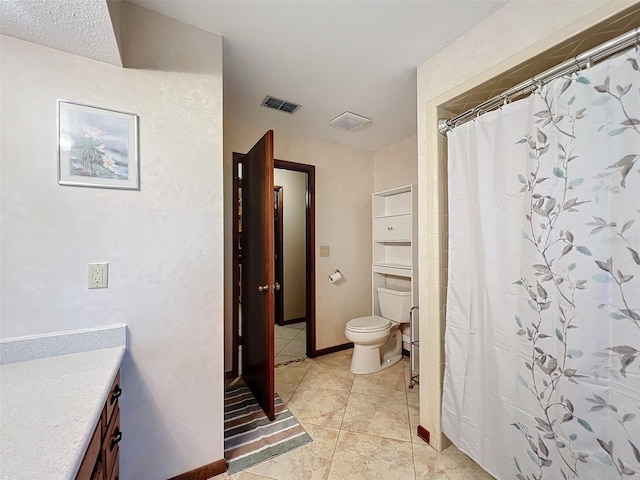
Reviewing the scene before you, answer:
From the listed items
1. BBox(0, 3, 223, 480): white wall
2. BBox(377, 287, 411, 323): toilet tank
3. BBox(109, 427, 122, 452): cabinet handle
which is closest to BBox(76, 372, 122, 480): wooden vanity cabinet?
BBox(109, 427, 122, 452): cabinet handle

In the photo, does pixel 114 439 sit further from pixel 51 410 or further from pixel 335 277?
pixel 335 277

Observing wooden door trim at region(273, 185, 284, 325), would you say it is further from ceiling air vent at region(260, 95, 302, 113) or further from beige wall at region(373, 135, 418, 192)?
ceiling air vent at region(260, 95, 302, 113)

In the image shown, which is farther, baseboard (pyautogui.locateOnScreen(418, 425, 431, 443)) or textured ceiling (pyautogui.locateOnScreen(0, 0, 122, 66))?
baseboard (pyautogui.locateOnScreen(418, 425, 431, 443))

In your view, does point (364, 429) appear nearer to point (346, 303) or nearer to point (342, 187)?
point (346, 303)

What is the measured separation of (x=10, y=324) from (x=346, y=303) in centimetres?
262

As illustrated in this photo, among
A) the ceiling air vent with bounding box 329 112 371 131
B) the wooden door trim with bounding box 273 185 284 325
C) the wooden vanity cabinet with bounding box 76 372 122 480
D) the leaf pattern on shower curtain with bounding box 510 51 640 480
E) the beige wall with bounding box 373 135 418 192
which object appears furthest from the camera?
the wooden door trim with bounding box 273 185 284 325

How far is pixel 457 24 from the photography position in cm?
142

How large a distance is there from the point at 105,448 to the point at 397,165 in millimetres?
3089

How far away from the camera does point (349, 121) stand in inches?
99.1

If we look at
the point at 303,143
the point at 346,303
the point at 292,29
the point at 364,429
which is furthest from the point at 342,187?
the point at 364,429

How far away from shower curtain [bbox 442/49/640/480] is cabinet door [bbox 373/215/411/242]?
117 centimetres

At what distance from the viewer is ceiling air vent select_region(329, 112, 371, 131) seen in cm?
242

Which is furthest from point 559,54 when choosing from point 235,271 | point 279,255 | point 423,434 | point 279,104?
point 279,255

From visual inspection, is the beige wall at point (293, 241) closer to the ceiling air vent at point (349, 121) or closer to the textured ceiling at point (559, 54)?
the ceiling air vent at point (349, 121)
